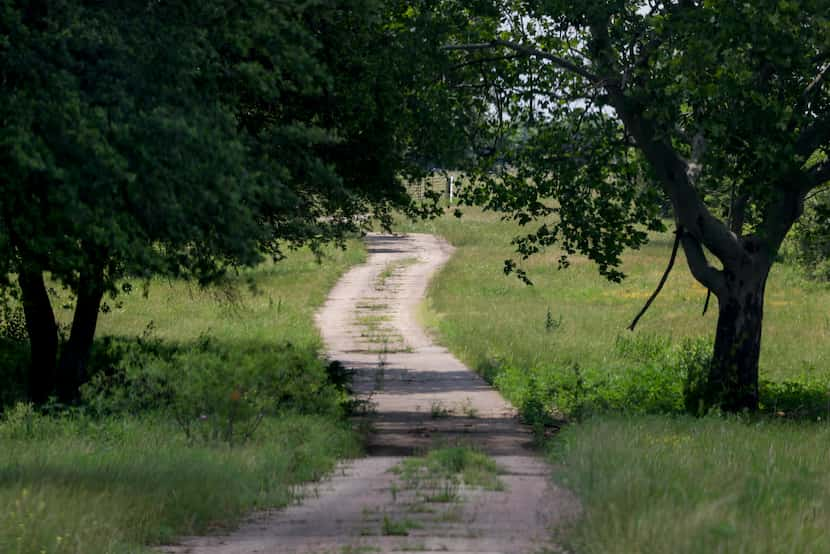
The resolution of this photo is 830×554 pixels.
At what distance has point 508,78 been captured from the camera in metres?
20.6

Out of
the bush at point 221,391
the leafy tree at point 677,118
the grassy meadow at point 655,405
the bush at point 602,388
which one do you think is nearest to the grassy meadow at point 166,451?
the bush at point 221,391

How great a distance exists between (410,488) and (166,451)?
239 cm

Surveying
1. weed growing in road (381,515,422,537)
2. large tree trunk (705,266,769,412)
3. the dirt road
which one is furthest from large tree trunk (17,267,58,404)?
weed growing in road (381,515,422,537)

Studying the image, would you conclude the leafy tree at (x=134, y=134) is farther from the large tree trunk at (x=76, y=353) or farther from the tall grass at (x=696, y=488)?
the large tree trunk at (x=76, y=353)

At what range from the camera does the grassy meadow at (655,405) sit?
811 cm

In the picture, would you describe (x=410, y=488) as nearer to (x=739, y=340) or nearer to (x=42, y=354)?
(x=739, y=340)

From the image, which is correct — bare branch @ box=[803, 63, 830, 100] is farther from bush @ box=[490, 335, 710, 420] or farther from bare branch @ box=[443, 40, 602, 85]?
bush @ box=[490, 335, 710, 420]

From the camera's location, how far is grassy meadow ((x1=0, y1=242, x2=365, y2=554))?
8.70 m

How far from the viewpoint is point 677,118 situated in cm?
1795

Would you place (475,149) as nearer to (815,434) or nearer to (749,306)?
(749,306)

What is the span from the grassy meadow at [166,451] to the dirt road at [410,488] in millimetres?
396

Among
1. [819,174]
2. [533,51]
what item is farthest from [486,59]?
[819,174]

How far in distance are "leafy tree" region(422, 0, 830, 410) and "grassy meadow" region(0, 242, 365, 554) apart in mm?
4893

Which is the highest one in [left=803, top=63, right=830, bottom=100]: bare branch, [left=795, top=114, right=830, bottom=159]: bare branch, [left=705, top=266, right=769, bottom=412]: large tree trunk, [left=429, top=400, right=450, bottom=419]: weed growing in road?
[left=803, top=63, right=830, bottom=100]: bare branch
